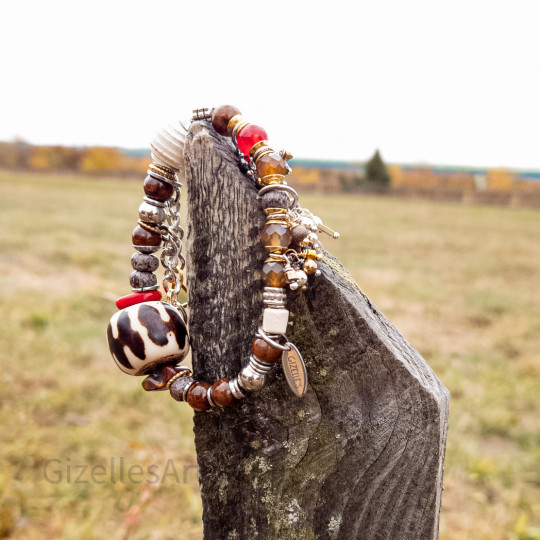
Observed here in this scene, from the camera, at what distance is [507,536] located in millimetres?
3057

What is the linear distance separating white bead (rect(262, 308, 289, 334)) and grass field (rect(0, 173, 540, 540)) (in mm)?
1364

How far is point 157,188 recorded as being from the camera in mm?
1538

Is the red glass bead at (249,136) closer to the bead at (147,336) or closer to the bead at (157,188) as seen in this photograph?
the bead at (157,188)

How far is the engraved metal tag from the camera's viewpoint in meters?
1.27

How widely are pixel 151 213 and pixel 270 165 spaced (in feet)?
1.58

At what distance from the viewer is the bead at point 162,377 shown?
1.54 meters

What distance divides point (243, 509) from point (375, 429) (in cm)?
51

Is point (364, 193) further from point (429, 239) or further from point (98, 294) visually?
point (98, 294)

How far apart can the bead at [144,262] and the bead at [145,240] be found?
0.02 m

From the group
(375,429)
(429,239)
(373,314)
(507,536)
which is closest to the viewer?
(375,429)

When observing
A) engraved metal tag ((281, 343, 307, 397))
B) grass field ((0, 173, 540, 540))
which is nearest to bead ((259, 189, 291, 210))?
engraved metal tag ((281, 343, 307, 397))

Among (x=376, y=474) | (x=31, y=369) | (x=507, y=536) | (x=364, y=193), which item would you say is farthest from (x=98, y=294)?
(x=364, y=193)

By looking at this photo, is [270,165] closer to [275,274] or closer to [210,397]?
[275,274]

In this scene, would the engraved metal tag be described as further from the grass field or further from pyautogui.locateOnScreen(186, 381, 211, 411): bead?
the grass field
